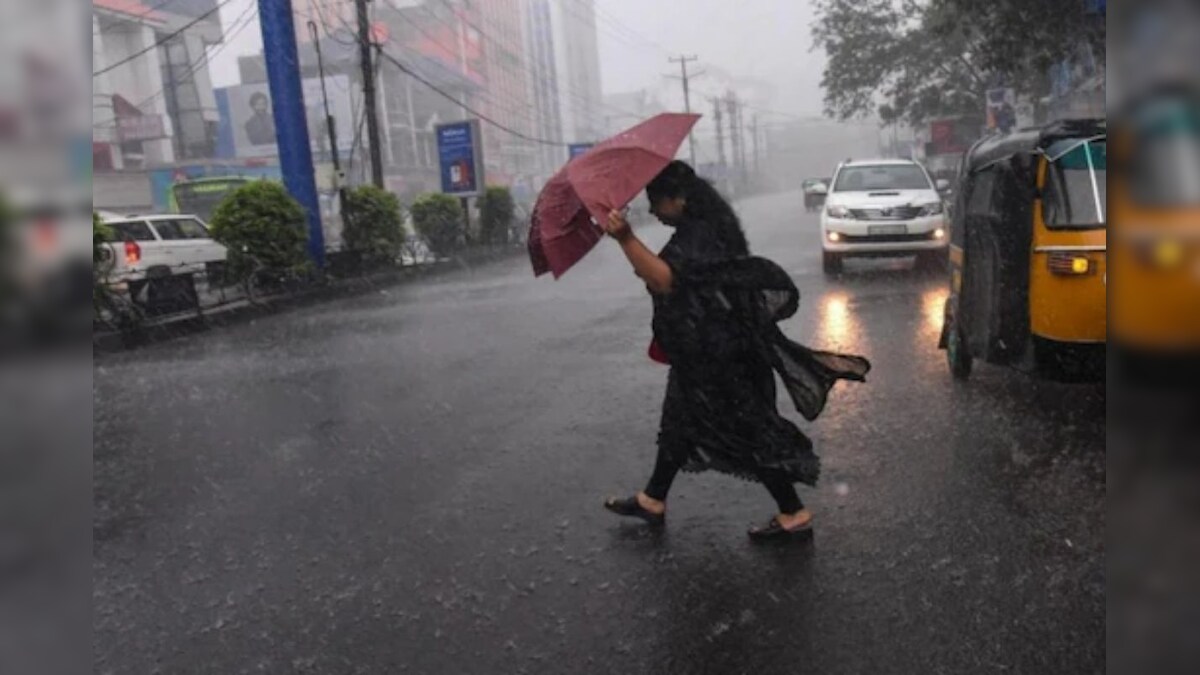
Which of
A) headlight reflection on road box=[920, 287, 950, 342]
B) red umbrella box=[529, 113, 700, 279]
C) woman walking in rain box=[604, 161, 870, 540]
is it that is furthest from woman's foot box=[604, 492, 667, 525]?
headlight reflection on road box=[920, 287, 950, 342]

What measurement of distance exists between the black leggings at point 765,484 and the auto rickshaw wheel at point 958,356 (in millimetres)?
2903

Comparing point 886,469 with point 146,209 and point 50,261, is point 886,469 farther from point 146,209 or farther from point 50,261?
point 146,209

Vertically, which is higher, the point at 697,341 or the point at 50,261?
the point at 50,261

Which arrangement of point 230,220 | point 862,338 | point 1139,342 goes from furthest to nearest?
1. point 230,220
2. point 862,338
3. point 1139,342

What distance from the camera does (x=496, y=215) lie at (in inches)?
1078

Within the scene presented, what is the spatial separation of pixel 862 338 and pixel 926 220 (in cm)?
509

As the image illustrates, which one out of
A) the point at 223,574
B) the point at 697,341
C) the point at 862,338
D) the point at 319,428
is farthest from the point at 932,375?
the point at 223,574

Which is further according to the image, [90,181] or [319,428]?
[319,428]

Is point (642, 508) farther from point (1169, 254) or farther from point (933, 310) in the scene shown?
point (933, 310)

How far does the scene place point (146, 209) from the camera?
125 ft

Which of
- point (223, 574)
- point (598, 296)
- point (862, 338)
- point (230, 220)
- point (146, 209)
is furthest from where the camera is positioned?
point (146, 209)

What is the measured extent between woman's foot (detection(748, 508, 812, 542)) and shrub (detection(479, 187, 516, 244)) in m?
23.6

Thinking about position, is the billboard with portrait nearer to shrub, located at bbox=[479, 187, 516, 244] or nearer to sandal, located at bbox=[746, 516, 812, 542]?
shrub, located at bbox=[479, 187, 516, 244]

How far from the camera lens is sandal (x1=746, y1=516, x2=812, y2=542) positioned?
364 centimetres
